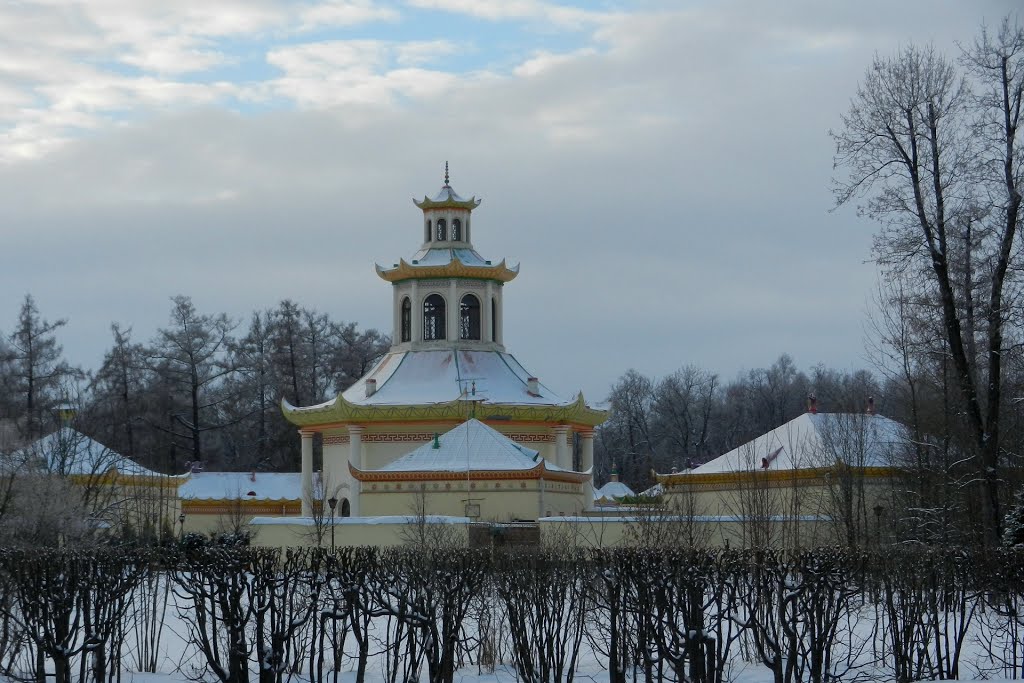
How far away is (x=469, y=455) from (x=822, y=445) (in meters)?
10.2

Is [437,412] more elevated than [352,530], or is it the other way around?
[437,412]

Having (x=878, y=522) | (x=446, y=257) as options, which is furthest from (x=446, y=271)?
(x=878, y=522)

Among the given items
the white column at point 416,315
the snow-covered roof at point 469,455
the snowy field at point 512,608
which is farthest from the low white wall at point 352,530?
the white column at point 416,315

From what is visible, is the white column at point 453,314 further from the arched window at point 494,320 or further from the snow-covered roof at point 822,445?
the snow-covered roof at point 822,445

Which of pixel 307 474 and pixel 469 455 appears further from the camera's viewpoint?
pixel 307 474

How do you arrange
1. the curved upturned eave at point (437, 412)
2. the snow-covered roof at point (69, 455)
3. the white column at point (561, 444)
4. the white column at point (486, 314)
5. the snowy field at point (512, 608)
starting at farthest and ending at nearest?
1. the white column at point (486, 314)
2. the white column at point (561, 444)
3. the curved upturned eave at point (437, 412)
4. the snow-covered roof at point (69, 455)
5. the snowy field at point (512, 608)

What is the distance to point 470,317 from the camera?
53.9m

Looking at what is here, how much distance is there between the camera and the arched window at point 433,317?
2116 inches

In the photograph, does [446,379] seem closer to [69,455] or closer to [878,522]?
[69,455]

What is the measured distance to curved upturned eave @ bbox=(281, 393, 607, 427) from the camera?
4938 centimetres

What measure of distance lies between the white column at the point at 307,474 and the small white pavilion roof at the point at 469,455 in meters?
7.46

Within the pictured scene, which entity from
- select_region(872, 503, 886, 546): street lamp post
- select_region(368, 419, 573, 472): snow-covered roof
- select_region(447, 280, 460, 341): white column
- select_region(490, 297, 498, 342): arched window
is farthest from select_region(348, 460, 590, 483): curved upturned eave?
select_region(490, 297, 498, 342): arched window

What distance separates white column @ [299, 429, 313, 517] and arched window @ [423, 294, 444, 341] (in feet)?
17.5

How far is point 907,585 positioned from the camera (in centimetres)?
2305
